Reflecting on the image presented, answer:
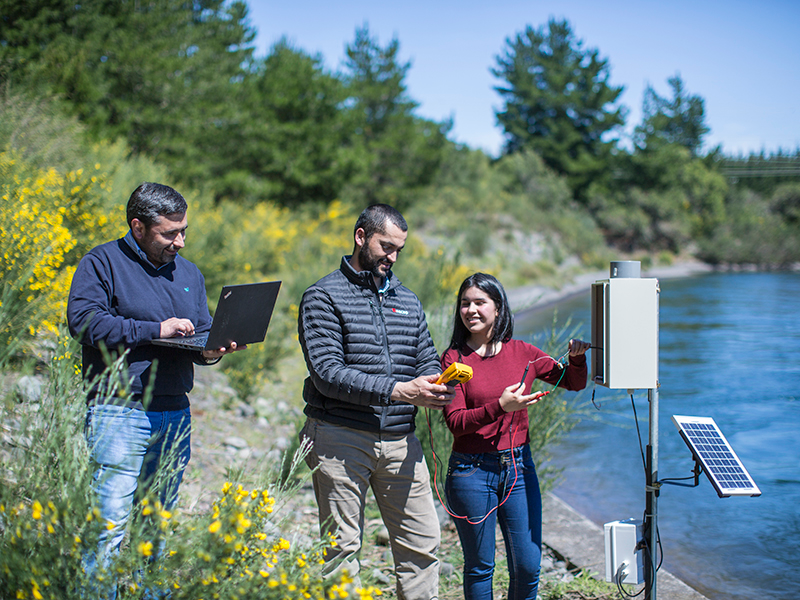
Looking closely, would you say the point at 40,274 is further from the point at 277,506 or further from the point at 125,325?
the point at 277,506

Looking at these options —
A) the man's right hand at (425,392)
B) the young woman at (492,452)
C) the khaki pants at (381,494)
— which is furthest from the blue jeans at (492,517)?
the man's right hand at (425,392)

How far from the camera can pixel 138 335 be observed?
211 cm

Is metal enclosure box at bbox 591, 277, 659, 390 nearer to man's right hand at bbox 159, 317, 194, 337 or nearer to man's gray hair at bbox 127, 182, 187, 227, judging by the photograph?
man's right hand at bbox 159, 317, 194, 337

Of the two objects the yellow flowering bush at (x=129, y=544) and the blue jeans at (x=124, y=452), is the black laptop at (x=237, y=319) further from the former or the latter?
the yellow flowering bush at (x=129, y=544)

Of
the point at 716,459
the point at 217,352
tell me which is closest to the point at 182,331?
the point at 217,352

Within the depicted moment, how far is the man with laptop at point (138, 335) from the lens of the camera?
207 cm

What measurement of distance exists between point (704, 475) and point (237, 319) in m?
5.12

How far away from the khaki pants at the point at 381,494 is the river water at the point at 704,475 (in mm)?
979

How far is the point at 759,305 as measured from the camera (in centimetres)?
1673

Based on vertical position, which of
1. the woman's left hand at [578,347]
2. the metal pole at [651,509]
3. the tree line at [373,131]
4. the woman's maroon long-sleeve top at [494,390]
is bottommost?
the metal pole at [651,509]

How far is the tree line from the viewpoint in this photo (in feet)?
38.0

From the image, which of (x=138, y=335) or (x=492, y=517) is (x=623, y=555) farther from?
(x=138, y=335)

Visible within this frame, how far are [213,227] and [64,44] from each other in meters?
4.32

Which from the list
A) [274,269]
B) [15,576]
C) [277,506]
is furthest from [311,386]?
[274,269]
